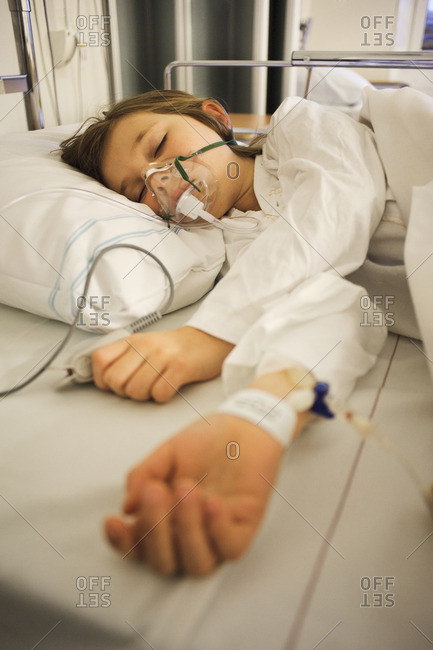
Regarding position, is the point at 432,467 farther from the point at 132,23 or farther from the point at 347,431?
the point at 132,23

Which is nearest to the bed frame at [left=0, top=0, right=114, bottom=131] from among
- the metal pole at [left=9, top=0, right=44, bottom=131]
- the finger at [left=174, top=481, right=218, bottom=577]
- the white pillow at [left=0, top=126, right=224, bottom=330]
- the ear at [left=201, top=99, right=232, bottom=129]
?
the metal pole at [left=9, top=0, right=44, bottom=131]

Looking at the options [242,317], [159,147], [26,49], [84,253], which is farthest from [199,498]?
[26,49]

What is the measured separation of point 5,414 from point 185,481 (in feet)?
0.76

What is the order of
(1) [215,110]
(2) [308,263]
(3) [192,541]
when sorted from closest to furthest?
(3) [192,541] < (2) [308,263] < (1) [215,110]

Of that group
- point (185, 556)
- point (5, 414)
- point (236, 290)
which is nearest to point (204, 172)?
point (236, 290)

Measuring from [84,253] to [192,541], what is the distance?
0.43 metres

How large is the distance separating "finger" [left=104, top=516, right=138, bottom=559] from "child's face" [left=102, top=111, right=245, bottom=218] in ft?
2.29

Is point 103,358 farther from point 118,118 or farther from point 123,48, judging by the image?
point 123,48

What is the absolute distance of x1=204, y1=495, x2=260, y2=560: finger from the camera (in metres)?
0.27

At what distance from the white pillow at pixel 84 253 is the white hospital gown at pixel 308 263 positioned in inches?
4.0

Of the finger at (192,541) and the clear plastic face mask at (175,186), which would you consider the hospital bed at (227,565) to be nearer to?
the finger at (192,541)

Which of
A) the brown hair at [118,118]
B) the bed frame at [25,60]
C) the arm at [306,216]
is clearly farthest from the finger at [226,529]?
the bed frame at [25,60]

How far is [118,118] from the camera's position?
38.1 inches

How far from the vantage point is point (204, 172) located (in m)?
0.86
